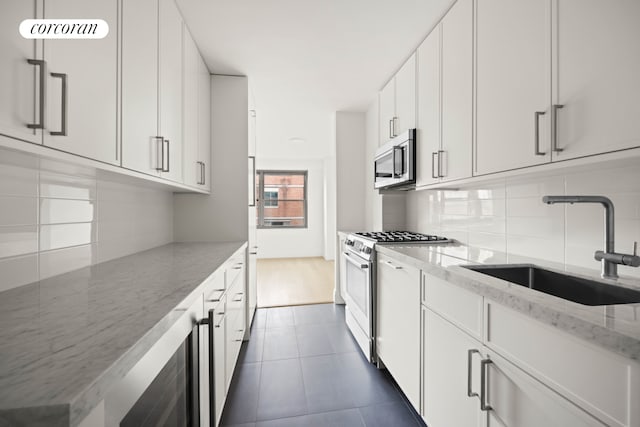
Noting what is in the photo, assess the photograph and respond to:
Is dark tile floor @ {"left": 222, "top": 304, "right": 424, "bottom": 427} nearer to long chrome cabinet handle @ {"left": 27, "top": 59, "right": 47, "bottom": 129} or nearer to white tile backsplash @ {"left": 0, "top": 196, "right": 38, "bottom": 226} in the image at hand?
white tile backsplash @ {"left": 0, "top": 196, "right": 38, "bottom": 226}

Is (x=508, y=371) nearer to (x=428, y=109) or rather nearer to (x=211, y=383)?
(x=211, y=383)

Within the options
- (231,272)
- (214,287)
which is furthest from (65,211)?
(231,272)

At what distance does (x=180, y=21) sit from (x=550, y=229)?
2.45 meters

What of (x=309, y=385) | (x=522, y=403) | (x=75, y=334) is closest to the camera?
(x=75, y=334)

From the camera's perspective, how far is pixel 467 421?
3.68 feet

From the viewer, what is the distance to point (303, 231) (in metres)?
7.04

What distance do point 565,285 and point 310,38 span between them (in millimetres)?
2128

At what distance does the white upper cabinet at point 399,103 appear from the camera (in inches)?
89.5

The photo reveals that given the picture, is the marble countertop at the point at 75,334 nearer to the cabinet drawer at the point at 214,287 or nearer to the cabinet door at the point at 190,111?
the cabinet drawer at the point at 214,287

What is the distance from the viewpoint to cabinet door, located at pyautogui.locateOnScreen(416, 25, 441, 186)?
1.92 m

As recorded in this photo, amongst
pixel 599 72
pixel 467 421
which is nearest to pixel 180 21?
pixel 599 72

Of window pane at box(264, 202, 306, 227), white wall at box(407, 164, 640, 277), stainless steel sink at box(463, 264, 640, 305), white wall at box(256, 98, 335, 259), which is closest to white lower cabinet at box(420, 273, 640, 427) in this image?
stainless steel sink at box(463, 264, 640, 305)

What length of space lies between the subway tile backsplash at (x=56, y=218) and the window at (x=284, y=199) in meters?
5.22

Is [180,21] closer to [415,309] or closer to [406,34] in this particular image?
[406,34]
